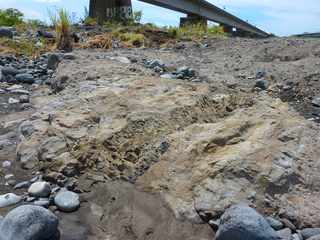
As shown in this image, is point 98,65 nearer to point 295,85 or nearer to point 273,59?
point 295,85

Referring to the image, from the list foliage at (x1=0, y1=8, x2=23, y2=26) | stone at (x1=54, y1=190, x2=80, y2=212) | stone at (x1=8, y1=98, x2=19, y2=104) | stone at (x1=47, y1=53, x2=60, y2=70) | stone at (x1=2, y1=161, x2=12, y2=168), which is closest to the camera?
stone at (x1=54, y1=190, x2=80, y2=212)

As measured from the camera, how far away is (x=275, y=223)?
298cm

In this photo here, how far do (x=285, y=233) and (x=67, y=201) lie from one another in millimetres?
1309

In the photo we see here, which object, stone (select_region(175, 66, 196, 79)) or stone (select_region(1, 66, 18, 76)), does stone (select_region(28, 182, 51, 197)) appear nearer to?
stone (select_region(175, 66, 196, 79))

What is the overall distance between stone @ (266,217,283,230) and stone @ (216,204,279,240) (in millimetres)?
158

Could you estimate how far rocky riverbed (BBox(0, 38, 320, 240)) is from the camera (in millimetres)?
3049

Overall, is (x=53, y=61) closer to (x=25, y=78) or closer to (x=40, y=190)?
(x=25, y=78)

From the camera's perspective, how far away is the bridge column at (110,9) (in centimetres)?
1544

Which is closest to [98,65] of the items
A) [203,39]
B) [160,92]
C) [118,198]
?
[160,92]

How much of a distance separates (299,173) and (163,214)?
0.89 metres

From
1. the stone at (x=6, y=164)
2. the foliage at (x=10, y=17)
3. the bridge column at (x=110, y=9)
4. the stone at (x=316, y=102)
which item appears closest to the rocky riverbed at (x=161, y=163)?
the stone at (x=6, y=164)

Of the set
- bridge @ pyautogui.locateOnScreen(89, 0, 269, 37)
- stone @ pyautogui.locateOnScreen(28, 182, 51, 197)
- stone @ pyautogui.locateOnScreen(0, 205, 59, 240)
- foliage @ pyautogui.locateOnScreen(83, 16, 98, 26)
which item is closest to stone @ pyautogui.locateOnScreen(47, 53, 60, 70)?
stone @ pyautogui.locateOnScreen(28, 182, 51, 197)

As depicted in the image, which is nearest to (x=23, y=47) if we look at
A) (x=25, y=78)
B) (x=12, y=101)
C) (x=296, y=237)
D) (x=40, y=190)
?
(x=25, y=78)

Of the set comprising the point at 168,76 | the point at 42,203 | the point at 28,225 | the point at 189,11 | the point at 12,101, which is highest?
the point at 168,76
